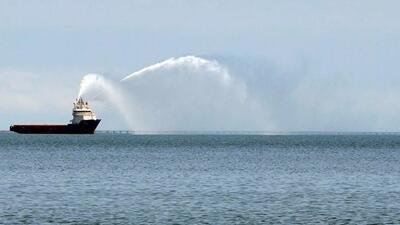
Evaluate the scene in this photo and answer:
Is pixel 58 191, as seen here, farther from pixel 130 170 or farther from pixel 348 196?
pixel 130 170

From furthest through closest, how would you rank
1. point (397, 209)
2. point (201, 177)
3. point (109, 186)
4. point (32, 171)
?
point (32, 171)
point (201, 177)
point (109, 186)
point (397, 209)

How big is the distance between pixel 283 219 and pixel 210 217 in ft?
13.2

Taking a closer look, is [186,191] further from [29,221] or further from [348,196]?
[29,221]

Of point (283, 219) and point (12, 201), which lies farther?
point (12, 201)

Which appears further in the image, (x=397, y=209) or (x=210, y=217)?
(x=397, y=209)

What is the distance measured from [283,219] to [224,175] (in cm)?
3461

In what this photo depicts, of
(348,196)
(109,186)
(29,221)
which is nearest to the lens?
(29,221)

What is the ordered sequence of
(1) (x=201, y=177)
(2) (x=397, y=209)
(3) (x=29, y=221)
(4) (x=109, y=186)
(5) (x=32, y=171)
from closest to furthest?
(3) (x=29, y=221), (2) (x=397, y=209), (4) (x=109, y=186), (1) (x=201, y=177), (5) (x=32, y=171)

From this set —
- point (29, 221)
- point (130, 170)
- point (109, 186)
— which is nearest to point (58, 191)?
point (109, 186)

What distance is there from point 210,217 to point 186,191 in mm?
15859

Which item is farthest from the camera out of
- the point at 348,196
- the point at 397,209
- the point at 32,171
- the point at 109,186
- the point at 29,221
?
the point at 32,171

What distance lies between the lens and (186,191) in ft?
212

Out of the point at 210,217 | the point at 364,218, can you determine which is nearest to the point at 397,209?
the point at 364,218

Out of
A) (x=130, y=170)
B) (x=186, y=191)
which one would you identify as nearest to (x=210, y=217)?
(x=186, y=191)
